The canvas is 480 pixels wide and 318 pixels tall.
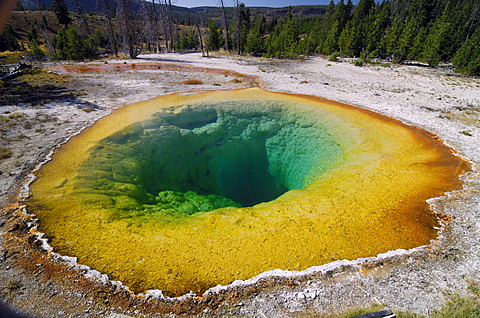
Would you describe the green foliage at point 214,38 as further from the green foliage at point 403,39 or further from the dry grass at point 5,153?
the dry grass at point 5,153

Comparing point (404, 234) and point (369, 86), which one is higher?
point (369, 86)

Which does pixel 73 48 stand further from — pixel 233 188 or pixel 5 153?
pixel 233 188

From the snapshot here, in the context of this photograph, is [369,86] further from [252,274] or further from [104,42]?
[104,42]

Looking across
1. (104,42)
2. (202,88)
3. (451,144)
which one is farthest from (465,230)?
(104,42)

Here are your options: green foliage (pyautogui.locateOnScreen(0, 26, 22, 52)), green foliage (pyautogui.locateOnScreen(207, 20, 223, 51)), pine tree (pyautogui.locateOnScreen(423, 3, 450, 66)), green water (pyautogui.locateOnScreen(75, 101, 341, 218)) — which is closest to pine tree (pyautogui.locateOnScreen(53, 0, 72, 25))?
green foliage (pyautogui.locateOnScreen(0, 26, 22, 52))

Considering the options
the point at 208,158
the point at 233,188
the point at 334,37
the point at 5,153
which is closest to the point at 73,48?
the point at 5,153

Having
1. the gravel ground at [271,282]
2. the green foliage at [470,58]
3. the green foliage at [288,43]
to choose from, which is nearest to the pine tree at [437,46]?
the green foliage at [470,58]
